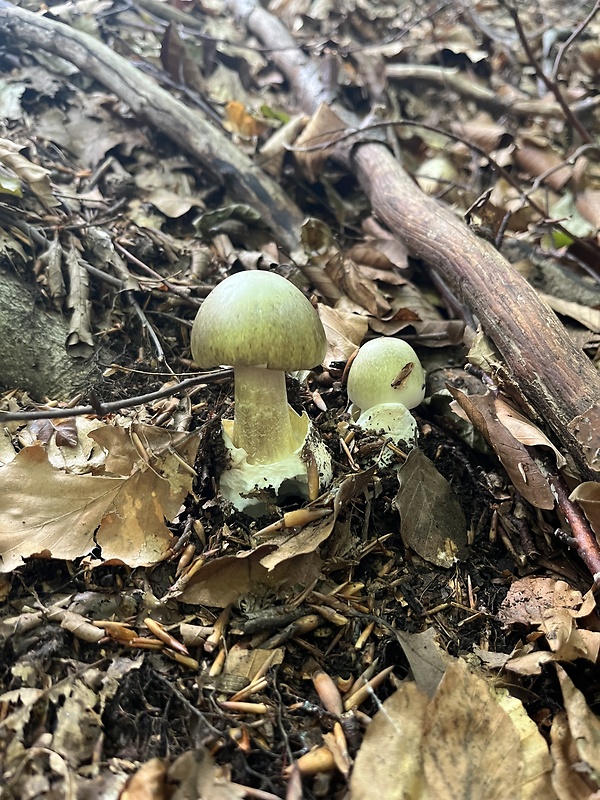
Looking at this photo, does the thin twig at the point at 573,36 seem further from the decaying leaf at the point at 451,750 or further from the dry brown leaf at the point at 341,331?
the decaying leaf at the point at 451,750

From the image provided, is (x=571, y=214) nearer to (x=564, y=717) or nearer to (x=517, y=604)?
(x=517, y=604)

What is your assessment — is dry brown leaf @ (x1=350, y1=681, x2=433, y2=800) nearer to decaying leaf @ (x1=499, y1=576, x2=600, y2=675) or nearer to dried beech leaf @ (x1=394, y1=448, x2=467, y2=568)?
decaying leaf @ (x1=499, y1=576, x2=600, y2=675)

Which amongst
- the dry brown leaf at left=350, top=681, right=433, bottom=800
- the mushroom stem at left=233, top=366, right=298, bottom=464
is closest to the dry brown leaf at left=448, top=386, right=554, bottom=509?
the mushroom stem at left=233, top=366, right=298, bottom=464

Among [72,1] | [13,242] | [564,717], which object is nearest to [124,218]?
[13,242]

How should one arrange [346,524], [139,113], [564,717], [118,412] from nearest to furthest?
1. [564,717]
2. [346,524]
3. [118,412]
4. [139,113]

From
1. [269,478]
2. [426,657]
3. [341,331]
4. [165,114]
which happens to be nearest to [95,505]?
[269,478]

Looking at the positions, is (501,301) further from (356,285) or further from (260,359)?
(260,359)

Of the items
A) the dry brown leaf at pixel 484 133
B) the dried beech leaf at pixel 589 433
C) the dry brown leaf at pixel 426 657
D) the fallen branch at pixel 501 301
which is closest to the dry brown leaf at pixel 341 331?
the fallen branch at pixel 501 301
